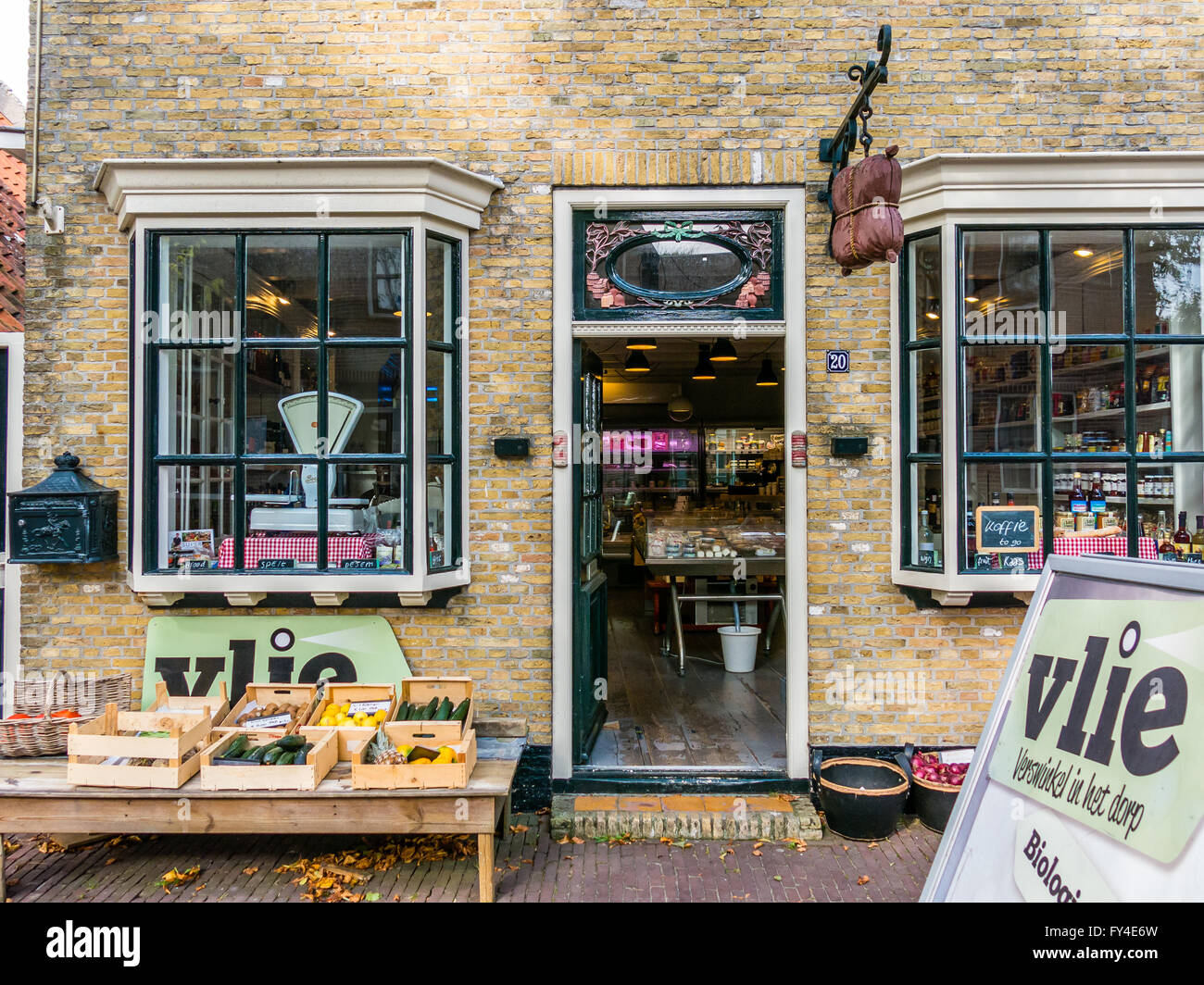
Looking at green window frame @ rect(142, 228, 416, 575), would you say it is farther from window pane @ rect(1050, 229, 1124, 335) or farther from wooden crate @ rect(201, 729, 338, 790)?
window pane @ rect(1050, 229, 1124, 335)

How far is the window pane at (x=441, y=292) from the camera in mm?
4734

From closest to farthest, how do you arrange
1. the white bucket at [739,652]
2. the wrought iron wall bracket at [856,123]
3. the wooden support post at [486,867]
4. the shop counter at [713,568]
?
the wooden support post at [486,867] → the wrought iron wall bracket at [856,123] → the white bucket at [739,652] → the shop counter at [713,568]

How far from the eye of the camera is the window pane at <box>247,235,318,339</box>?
4.70 metres

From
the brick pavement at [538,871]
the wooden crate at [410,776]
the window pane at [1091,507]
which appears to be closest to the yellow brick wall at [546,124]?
the window pane at [1091,507]

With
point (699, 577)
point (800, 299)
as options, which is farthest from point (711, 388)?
point (800, 299)

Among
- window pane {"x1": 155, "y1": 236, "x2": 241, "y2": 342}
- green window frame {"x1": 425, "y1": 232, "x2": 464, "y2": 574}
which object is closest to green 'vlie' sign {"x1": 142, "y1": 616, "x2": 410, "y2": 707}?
green window frame {"x1": 425, "y1": 232, "x2": 464, "y2": 574}

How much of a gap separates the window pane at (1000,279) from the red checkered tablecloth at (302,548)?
423 centimetres

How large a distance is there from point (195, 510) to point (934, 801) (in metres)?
5.00

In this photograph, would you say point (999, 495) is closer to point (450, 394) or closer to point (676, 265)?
point (676, 265)

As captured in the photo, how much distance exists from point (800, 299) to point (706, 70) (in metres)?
1.60

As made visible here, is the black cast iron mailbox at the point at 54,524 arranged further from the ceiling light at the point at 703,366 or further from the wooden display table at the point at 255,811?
the ceiling light at the point at 703,366

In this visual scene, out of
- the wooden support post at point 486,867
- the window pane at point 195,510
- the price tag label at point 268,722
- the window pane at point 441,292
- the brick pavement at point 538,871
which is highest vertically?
the window pane at point 441,292

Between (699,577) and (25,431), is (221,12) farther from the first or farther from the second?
(699,577)

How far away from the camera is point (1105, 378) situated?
4746 mm
